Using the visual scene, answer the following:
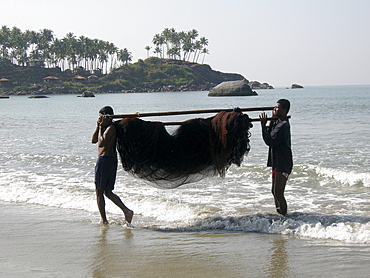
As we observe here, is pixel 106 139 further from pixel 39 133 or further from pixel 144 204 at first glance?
pixel 39 133

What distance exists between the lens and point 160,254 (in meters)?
5.30

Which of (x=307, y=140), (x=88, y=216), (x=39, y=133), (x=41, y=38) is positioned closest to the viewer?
(x=88, y=216)

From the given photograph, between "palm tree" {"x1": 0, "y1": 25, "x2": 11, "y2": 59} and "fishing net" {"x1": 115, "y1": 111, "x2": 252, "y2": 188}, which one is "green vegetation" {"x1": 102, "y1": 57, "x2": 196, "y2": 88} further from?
"fishing net" {"x1": 115, "y1": 111, "x2": 252, "y2": 188}

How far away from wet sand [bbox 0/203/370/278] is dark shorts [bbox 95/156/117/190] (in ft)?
2.14

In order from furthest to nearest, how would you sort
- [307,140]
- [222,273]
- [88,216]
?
[307,140] → [88,216] → [222,273]

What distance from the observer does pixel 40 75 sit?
393ft

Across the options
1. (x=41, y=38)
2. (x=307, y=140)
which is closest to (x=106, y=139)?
(x=307, y=140)

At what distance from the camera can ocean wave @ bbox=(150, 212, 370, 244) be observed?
5.96 metres

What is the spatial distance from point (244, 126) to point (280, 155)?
25.0 inches

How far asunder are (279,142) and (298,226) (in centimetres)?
122

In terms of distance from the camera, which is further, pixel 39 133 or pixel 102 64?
pixel 102 64

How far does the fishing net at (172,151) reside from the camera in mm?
6543

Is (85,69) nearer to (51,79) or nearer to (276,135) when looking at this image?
(51,79)

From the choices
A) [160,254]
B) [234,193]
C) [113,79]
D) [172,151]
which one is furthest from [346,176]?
[113,79]
